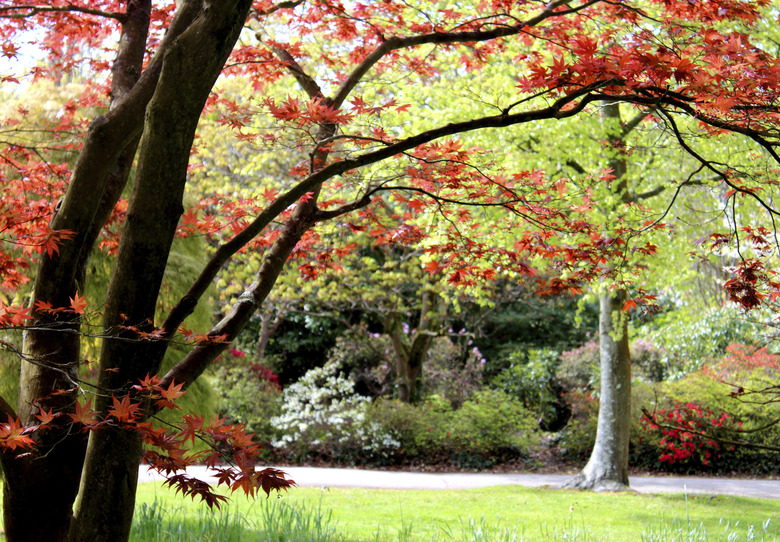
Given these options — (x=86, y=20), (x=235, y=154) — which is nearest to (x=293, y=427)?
(x=235, y=154)

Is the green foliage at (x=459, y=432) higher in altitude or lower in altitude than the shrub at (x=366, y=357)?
lower

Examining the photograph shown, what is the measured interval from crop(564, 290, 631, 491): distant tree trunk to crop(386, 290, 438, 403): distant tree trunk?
11.7ft

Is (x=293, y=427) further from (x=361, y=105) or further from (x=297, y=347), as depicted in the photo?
(x=361, y=105)

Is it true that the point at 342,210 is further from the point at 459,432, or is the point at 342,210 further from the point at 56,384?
the point at 459,432

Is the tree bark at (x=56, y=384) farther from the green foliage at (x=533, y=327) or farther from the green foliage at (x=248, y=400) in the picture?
the green foliage at (x=533, y=327)

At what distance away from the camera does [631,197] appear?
7.97 metres

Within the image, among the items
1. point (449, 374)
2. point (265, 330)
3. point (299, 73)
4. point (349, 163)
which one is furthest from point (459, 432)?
point (349, 163)

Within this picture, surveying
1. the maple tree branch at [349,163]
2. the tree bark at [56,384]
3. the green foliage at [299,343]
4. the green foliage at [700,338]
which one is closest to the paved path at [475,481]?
the green foliage at [700,338]

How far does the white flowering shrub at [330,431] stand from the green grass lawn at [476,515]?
98.1 inches

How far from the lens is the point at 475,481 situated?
8.52 metres

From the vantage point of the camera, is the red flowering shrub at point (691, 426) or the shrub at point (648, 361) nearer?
the red flowering shrub at point (691, 426)

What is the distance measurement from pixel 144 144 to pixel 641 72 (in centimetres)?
196

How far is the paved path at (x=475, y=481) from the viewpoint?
782 cm

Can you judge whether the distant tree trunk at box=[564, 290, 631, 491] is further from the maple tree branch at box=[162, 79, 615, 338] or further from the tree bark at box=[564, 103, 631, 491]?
the maple tree branch at box=[162, 79, 615, 338]
